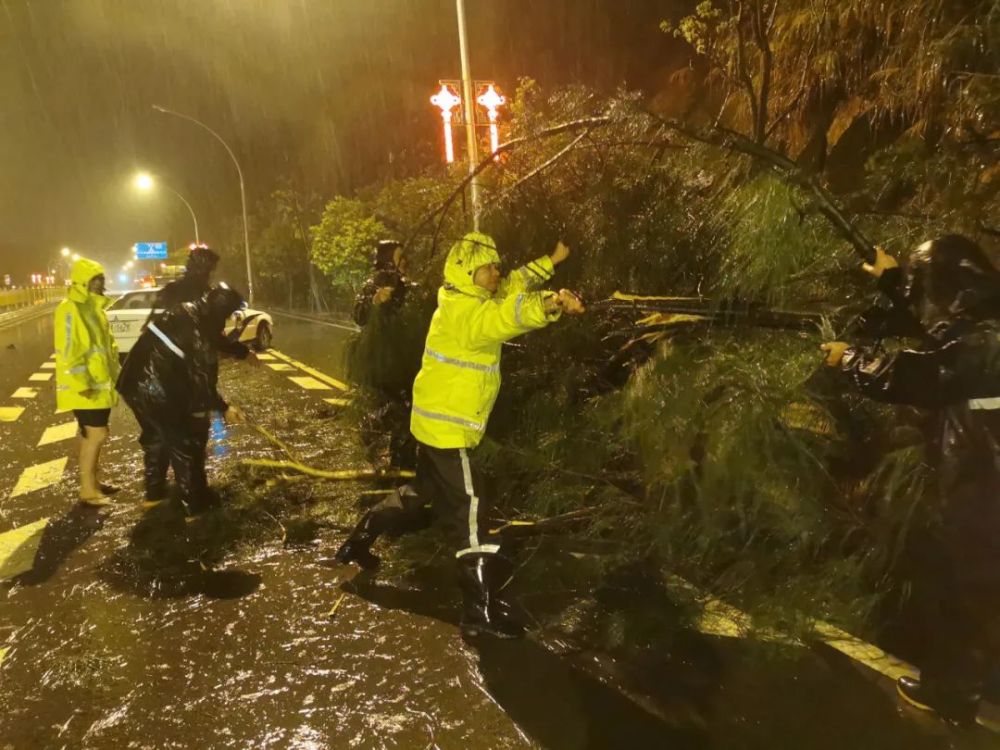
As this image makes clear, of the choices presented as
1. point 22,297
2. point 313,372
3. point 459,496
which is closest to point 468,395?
point 459,496

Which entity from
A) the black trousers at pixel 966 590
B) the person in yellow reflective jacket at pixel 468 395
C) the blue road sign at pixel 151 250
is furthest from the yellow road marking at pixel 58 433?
the blue road sign at pixel 151 250

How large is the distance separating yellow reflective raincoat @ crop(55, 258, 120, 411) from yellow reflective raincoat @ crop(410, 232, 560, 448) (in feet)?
9.66

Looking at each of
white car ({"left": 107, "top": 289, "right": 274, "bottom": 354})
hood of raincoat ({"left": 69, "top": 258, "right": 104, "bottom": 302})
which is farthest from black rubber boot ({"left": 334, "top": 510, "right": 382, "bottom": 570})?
white car ({"left": 107, "top": 289, "right": 274, "bottom": 354})

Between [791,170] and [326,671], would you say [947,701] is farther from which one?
[326,671]

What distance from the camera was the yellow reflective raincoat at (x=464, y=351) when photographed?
3.00 metres

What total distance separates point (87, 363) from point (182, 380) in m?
0.78

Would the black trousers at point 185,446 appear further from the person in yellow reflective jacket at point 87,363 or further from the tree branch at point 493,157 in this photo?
the tree branch at point 493,157

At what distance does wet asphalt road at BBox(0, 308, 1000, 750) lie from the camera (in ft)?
8.10

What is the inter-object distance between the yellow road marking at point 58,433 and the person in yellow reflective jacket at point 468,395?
222 inches

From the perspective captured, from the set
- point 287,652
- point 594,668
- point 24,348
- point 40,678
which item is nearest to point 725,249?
point 594,668

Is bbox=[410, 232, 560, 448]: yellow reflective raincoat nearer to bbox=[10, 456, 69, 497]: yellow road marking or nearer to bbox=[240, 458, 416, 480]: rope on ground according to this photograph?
bbox=[240, 458, 416, 480]: rope on ground

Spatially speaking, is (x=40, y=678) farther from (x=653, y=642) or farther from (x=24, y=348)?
(x=24, y=348)

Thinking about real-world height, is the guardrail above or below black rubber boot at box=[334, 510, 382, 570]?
above

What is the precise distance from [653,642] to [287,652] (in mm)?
1557
